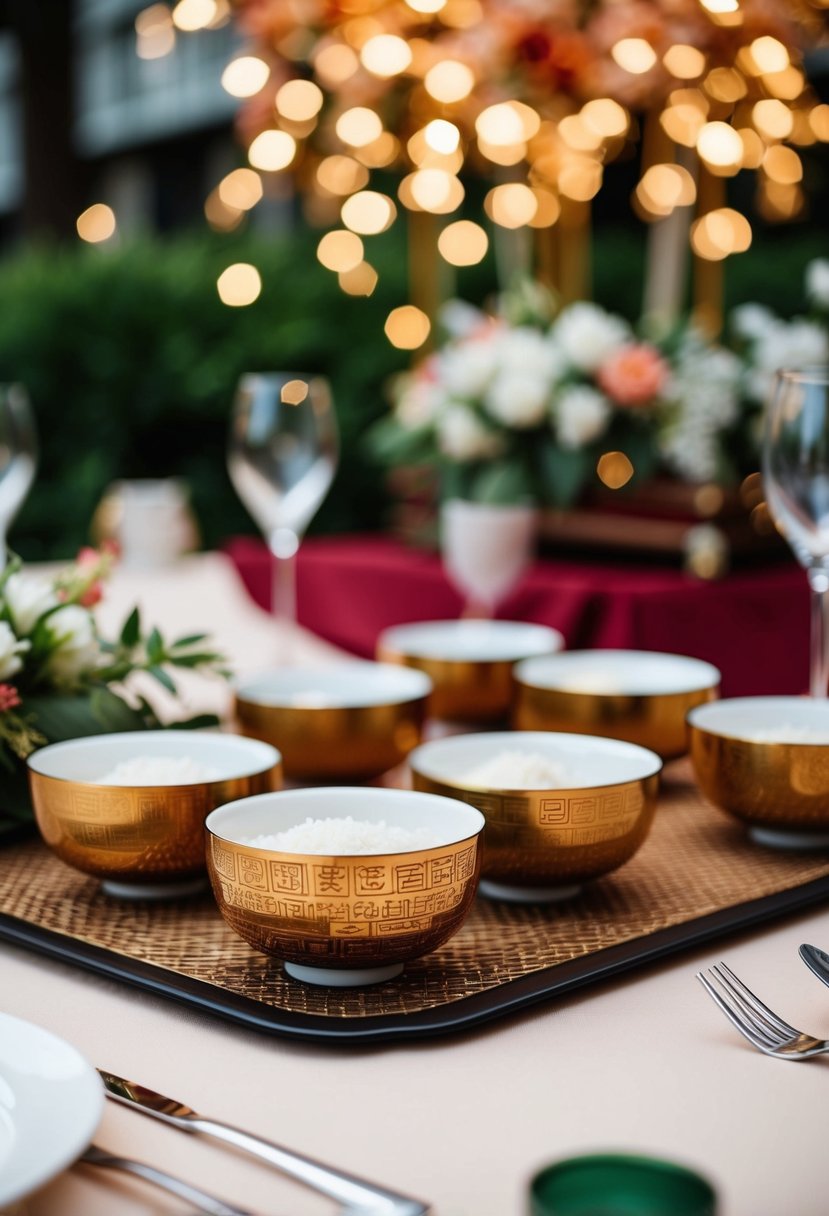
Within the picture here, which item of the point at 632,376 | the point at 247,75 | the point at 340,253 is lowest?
A: the point at 632,376

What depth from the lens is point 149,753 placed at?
0.88 meters

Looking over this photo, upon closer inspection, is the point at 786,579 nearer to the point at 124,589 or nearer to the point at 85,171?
the point at 124,589

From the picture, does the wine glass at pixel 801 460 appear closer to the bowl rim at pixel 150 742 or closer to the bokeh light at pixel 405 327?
the bowl rim at pixel 150 742

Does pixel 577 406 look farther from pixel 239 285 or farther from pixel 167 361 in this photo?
pixel 239 285

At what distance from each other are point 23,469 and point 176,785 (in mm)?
709

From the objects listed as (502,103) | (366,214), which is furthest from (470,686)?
(366,214)

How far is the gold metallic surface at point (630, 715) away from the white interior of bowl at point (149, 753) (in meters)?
0.26

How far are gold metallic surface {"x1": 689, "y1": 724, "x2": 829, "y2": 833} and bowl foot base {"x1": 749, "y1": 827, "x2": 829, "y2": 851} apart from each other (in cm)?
1

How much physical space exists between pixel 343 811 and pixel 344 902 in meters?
0.13

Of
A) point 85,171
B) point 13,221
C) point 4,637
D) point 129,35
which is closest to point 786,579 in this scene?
point 4,637

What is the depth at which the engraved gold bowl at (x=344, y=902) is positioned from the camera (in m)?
0.64

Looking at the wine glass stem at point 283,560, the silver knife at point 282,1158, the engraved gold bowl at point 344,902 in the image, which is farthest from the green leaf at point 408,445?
the silver knife at point 282,1158

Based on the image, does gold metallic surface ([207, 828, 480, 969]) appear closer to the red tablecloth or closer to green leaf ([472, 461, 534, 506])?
the red tablecloth

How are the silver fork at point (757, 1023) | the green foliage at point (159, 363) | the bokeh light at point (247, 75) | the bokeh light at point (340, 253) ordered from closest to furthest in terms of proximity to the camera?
the silver fork at point (757, 1023), the bokeh light at point (247, 75), the green foliage at point (159, 363), the bokeh light at point (340, 253)
